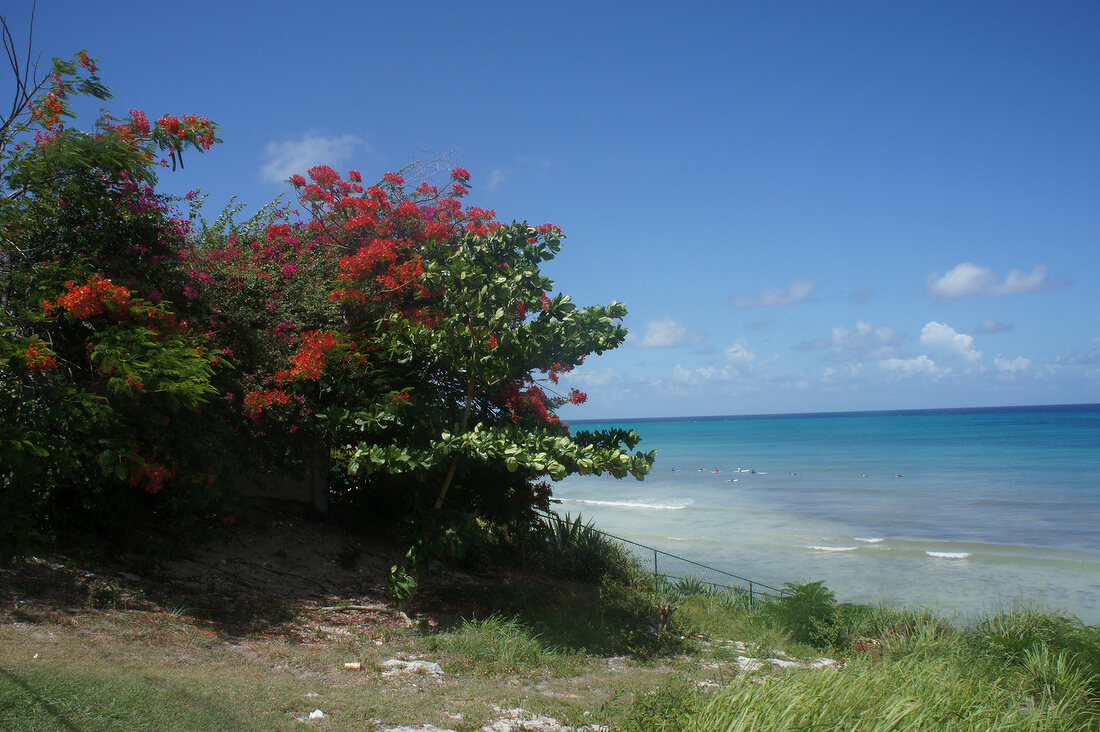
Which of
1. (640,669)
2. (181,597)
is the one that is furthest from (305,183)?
(640,669)

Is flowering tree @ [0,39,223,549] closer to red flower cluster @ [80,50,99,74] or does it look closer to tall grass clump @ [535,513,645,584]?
red flower cluster @ [80,50,99,74]

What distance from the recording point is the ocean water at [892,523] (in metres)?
17.1

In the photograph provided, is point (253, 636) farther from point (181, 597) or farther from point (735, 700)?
point (735, 700)

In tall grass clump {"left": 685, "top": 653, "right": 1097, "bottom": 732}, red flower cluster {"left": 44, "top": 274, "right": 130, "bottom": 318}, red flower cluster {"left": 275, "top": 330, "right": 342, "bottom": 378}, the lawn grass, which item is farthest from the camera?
red flower cluster {"left": 275, "top": 330, "right": 342, "bottom": 378}

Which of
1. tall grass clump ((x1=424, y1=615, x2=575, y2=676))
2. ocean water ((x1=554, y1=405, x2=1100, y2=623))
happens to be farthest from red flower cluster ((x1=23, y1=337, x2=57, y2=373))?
ocean water ((x1=554, y1=405, x2=1100, y2=623))

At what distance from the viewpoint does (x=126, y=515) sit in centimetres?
925

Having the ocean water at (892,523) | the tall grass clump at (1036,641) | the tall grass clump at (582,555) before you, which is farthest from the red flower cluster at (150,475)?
the ocean water at (892,523)

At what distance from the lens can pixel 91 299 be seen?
776 centimetres

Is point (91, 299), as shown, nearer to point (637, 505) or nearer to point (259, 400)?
point (259, 400)

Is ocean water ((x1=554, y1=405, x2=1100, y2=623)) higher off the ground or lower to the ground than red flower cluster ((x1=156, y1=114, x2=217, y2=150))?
lower

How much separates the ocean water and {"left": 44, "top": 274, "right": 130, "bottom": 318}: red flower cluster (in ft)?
48.0

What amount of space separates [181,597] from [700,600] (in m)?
8.32

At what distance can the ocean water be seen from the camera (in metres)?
17.1

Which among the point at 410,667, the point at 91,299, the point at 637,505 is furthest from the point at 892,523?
the point at 91,299
